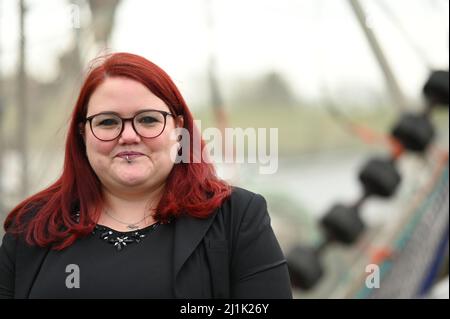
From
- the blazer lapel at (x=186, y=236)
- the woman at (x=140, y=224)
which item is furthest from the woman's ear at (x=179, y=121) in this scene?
the blazer lapel at (x=186, y=236)

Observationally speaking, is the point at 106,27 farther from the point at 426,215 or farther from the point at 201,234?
the point at 201,234

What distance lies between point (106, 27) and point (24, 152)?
1.45 feet

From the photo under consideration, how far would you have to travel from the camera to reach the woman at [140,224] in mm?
808

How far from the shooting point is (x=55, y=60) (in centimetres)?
230

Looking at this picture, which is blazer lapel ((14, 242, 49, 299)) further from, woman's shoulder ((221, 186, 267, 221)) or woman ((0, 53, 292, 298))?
woman's shoulder ((221, 186, 267, 221))

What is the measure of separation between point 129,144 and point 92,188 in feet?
0.32

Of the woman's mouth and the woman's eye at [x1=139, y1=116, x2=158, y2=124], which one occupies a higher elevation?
the woman's eye at [x1=139, y1=116, x2=158, y2=124]

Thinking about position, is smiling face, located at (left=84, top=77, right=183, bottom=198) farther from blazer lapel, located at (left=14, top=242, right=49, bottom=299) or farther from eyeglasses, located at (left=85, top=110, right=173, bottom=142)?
blazer lapel, located at (left=14, top=242, right=49, bottom=299)

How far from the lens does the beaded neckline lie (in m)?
0.84

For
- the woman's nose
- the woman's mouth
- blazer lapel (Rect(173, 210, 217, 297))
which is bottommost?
blazer lapel (Rect(173, 210, 217, 297))

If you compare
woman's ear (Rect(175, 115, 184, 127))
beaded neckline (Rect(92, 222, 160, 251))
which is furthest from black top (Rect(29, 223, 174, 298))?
woman's ear (Rect(175, 115, 184, 127))

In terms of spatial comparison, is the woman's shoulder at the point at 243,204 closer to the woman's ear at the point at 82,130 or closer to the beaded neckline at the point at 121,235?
the beaded neckline at the point at 121,235

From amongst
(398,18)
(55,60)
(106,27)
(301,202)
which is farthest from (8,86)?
(301,202)

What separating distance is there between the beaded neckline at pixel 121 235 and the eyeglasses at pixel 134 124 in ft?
0.31
